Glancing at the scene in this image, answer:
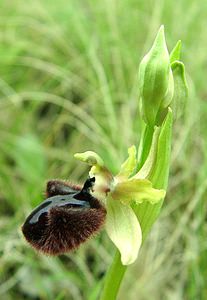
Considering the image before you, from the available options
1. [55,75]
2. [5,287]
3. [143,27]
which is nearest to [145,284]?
[5,287]

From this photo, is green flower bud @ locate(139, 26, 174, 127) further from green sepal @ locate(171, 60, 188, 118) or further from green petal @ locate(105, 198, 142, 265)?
green petal @ locate(105, 198, 142, 265)

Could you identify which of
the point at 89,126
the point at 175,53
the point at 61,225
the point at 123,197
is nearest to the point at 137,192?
the point at 123,197

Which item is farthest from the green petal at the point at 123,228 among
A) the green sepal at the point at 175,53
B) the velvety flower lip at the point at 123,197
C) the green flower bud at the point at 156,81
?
the green sepal at the point at 175,53

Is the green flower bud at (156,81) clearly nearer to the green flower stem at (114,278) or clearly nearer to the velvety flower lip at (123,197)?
the velvety flower lip at (123,197)

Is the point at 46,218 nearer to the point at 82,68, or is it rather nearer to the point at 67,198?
the point at 67,198

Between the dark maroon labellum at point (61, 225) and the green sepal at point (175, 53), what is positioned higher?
the green sepal at point (175, 53)

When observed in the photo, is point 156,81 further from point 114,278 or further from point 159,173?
point 114,278

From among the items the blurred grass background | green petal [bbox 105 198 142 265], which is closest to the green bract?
green petal [bbox 105 198 142 265]
